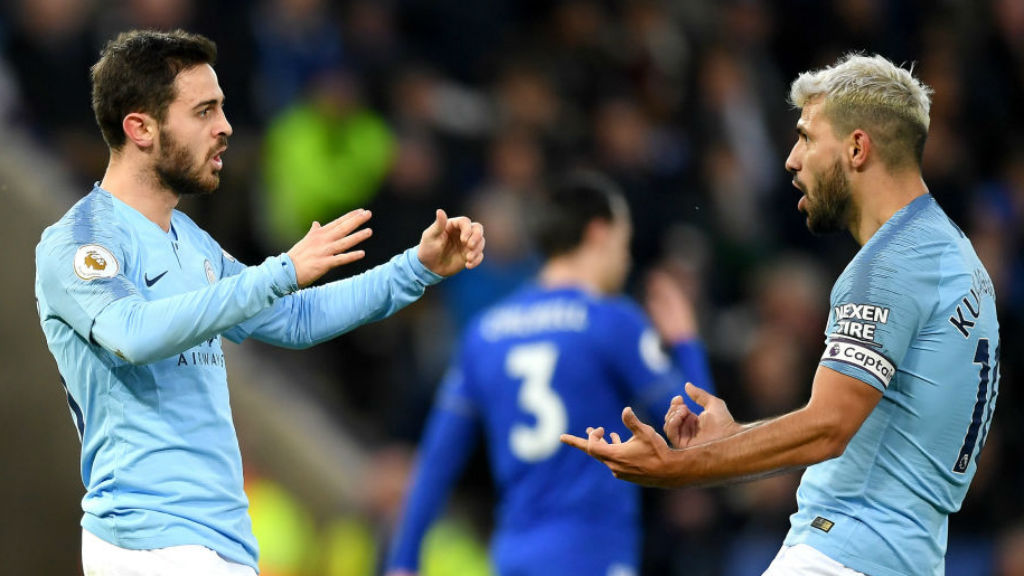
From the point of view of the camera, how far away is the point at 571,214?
6.80m

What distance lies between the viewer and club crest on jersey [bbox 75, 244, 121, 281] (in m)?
3.96

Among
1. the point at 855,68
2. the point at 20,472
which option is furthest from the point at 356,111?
the point at 855,68

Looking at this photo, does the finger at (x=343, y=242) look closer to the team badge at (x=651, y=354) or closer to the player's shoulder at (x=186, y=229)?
the player's shoulder at (x=186, y=229)

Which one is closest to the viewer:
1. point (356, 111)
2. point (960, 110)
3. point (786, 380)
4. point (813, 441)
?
point (813, 441)

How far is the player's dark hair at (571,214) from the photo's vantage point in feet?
22.3

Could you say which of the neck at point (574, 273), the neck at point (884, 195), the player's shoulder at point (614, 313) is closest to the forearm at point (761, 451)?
the neck at point (884, 195)

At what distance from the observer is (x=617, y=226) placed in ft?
22.5

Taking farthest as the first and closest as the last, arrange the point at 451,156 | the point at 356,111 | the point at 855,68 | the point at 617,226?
the point at 451,156 < the point at 356,111 < the point at 617,226 < the point at 855,68

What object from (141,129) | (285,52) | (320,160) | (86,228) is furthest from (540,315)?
(285,52)

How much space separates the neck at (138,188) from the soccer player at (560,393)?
262cm

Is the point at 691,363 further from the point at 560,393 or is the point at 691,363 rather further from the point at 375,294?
the point at 375,294

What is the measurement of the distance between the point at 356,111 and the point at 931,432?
674 cm

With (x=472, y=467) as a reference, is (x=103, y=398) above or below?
above

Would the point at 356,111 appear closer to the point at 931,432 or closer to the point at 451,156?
the point at 451,156
